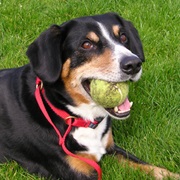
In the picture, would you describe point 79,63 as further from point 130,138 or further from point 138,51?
point 130,138

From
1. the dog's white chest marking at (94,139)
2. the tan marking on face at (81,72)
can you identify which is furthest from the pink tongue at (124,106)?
the dog's white chest marking at (94,139)

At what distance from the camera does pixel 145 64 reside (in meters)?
4.52

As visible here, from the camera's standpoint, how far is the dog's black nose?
2875mm

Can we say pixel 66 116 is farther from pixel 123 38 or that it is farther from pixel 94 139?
pixel 123 38

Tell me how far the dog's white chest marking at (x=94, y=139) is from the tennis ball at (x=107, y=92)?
34 centimetres

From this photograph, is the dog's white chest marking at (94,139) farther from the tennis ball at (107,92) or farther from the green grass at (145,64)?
the tennis ball at (107,92)

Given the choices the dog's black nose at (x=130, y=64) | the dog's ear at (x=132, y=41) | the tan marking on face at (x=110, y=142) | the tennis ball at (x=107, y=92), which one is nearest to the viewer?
the dog's black nose at (x=130, y=64)

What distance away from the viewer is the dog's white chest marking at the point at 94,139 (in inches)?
129

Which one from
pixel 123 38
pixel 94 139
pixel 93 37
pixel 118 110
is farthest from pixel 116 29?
pixel 94 139

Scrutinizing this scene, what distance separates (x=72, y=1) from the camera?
5.46 meters

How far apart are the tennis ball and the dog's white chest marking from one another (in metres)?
0.34

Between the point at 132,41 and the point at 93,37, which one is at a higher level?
the point at 93,37

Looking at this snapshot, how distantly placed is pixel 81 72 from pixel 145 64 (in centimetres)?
161

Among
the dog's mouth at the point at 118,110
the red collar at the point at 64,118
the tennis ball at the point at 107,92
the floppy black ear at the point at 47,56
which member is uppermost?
the floppy black ear at the point at 47,56
